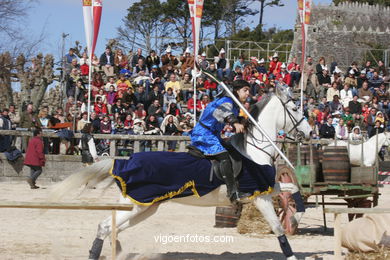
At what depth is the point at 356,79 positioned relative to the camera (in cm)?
2805

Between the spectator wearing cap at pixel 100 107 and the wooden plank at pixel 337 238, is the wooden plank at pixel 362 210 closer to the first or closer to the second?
the wooden plank at pixel 337 238

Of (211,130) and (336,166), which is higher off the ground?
(211,130)

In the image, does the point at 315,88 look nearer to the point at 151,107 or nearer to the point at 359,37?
the point at 151,107

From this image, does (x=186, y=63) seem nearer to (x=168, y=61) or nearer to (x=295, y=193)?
(x=168, y=61)

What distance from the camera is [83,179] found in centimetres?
888

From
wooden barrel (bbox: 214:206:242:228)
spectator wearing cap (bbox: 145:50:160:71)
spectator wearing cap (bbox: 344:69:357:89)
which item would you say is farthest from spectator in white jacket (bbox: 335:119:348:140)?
wooden barrel (bbox: 214:206:242:228)

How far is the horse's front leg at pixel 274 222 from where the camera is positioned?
29.3 ft

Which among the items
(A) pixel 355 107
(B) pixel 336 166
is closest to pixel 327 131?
(A) pixel 355 107

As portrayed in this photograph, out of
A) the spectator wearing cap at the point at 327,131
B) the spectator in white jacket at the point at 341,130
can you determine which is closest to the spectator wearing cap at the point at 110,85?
the spectator wearing cap at the point at 327,131

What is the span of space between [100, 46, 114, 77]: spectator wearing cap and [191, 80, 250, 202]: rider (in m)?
Answer: 16.3

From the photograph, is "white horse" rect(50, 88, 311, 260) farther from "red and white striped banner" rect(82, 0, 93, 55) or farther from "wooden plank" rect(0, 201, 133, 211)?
"red and white striped banner" rect(82, 0, 93, 55)

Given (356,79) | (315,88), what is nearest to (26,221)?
(315,88)

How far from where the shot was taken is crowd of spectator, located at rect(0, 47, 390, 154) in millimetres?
21188

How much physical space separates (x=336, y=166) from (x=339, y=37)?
148ft
